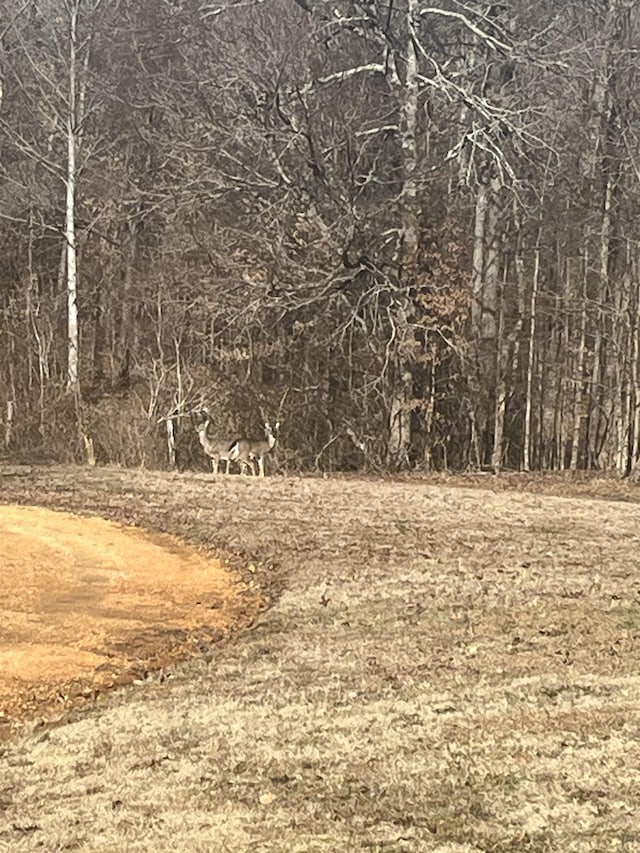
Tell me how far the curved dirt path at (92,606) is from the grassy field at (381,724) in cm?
34

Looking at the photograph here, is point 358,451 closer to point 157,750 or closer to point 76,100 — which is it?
point 76,100

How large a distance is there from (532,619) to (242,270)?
1215cm

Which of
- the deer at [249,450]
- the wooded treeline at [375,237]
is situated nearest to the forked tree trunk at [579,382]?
the wooded treeline at [375,237]

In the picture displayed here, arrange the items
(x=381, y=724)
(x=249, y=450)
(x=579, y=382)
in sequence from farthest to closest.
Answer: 1. (x=579, y=382)
2. (x=249, y=450)
3. (x=381, y=724)

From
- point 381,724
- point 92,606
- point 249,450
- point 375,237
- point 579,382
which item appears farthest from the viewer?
point 579,382

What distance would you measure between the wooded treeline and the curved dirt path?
686 cm

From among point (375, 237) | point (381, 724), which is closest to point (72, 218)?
point (375, 237)

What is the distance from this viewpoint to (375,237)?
17.5 metres

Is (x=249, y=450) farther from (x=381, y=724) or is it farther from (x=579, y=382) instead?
(x=381, y=724)

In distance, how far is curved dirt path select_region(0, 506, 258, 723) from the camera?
6.25 metres

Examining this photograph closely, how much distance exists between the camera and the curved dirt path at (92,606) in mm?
6254

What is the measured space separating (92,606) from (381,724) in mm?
3515

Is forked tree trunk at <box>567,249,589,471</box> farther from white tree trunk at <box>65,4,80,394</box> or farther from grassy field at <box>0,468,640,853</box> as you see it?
grassy field at <box>0,468,640,853</box>

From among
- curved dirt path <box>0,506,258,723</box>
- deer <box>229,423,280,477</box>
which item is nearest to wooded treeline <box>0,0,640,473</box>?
deer <box>229,423,280,477</box>
